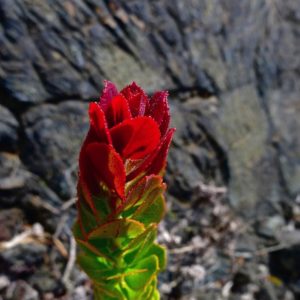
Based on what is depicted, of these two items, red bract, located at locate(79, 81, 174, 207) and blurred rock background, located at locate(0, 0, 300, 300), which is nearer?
red bract, located at locate(79, 81, 174, 207)

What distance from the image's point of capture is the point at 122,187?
101 cm

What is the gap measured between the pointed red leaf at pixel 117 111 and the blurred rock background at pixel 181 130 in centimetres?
146

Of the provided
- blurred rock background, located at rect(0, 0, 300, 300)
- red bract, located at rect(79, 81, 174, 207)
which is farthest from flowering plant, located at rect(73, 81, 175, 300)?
blurred rock background, located at rect(0, 0, 300, 300)

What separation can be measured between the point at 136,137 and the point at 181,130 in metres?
1.86

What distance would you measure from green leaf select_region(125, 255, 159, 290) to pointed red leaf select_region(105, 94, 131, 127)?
35 centimetres

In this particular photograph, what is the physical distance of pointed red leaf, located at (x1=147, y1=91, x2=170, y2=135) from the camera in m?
1.06

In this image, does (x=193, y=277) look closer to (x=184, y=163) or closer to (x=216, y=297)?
(x=216, y=297)

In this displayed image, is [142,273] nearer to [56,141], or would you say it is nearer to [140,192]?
[140,192]

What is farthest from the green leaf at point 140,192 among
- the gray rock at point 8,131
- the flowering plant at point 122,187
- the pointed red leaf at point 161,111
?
the gray rock at point 8,131

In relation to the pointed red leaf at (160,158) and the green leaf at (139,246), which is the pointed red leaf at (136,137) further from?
the green leaf at (139,246)

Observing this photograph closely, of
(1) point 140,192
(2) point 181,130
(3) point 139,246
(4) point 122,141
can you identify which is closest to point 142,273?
(3) point 139,246

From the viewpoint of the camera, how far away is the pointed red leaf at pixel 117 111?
1.01 meters

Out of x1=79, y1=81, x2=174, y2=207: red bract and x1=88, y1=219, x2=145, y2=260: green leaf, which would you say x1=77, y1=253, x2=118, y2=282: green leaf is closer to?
x1=88, y1=219, x2=145, y2=260: green leaf

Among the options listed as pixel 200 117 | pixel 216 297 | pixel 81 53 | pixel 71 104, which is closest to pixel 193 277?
pixel 216 297
